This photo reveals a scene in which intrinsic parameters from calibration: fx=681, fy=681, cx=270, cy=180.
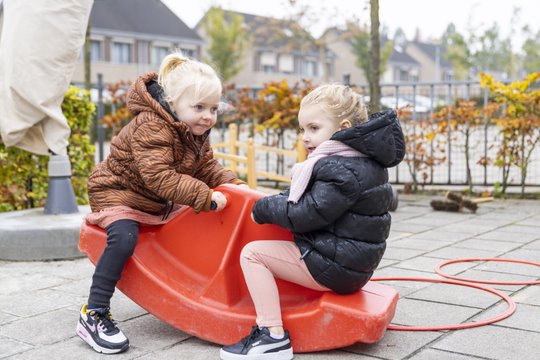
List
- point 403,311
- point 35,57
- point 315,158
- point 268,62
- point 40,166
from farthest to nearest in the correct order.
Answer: point 268,62 < point 40,166 < point 35,57 < point 403,311 < point 315,158

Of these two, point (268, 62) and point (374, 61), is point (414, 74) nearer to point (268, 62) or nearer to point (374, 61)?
point (268, 62)

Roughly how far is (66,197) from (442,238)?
9.90ft

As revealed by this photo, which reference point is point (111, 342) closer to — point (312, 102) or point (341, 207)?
point (341, 207)

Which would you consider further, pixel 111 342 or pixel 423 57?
pixel 423 57

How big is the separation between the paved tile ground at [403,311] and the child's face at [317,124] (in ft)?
3.03

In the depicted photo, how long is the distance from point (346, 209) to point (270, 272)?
1.46 feet

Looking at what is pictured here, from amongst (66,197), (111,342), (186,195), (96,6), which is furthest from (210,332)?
(96,6)

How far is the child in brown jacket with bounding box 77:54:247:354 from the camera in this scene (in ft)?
9.78

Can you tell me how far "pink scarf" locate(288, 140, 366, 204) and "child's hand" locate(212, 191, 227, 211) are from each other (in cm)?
35

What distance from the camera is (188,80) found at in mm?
3102

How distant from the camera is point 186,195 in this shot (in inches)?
116

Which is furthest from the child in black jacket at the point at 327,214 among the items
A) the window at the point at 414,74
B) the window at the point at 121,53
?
the window at the point at 414,74

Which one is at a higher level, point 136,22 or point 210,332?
point 136,22

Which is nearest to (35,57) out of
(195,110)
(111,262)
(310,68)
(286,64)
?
(195,110)
